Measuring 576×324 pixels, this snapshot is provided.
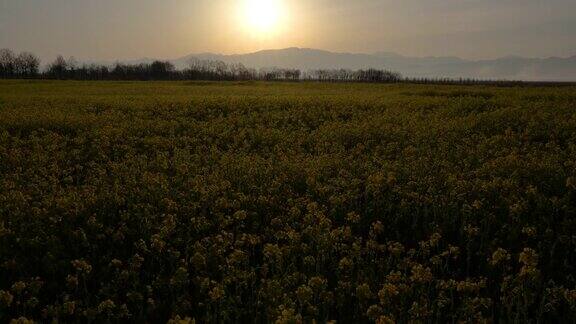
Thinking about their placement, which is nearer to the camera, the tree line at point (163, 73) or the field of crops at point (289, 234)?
the field of crops at point (289, 234)

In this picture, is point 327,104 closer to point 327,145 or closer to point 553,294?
point 327,145

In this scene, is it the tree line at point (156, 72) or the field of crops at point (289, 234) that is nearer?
the field of crops at point (289, 234)

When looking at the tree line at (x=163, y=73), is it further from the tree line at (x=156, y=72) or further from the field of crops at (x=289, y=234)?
the field of crops at (x=289, y=234)

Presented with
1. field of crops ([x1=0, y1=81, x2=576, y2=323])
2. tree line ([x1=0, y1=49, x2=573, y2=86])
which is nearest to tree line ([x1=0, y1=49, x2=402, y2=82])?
tree line ([x1=0, y1=49, x2=573, y2=86])

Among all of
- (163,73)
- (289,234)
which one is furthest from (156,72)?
(289,234)

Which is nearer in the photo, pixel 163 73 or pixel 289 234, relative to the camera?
pixel 289 234

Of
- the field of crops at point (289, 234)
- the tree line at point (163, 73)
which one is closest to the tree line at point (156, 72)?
the tree line at point (163, 73)

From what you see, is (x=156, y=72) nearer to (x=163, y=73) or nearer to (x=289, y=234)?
(x=163, y=73)

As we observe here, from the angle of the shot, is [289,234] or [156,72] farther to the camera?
[156,72]

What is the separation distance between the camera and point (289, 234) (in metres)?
6.09

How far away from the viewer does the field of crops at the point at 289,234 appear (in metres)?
4.89

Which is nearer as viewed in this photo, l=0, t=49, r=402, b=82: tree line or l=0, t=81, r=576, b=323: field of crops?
l=0, t=81, r=576, b=323: field of crops

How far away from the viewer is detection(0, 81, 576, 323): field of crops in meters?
4.89

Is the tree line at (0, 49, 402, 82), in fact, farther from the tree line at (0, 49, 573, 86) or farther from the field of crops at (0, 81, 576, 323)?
the field of crops at (0, 81, 576, 323)
